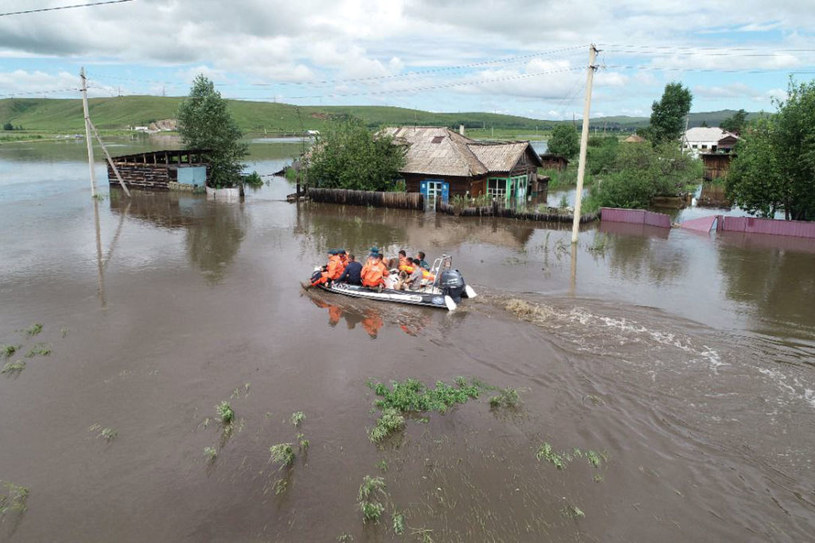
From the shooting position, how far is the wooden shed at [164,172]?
35.6 metres

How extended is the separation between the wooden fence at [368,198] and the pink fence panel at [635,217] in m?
10.2

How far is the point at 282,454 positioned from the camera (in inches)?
305

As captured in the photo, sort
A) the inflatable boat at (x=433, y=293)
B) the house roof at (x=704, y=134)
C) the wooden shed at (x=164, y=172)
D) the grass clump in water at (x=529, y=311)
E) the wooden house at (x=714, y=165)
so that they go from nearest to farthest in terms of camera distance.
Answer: the grass clump in water at (x=529, y=311) → the inflatable boat at (x=433, y=293) → the wooden shed at (x=164, y=172) → the wooden house at (x=714, y=165) → the house roof at (x=704, y=134)

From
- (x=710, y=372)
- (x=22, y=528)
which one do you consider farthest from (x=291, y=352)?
(x=710, y=372)

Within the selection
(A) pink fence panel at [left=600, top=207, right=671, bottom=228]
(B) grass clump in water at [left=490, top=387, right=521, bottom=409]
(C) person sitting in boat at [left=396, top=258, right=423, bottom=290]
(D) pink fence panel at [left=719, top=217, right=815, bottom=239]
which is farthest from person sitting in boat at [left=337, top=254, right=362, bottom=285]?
(D) pink fence panel at [left=719, top=217, right=815, bottom=239]

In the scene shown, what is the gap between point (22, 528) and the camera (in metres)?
6.45

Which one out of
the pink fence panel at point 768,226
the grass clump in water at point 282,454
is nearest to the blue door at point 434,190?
the pink fence panel at point 768,226

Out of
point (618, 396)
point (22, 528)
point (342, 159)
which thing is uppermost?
point (342, 159)

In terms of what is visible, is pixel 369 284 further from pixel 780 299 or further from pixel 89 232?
pixel 89 232

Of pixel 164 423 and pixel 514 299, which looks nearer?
pixel 164 423

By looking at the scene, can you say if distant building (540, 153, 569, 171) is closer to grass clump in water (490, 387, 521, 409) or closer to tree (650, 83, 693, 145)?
tree (650, 83, 693, 145)

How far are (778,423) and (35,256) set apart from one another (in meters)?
22.6

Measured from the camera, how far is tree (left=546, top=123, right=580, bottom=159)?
2306 inches

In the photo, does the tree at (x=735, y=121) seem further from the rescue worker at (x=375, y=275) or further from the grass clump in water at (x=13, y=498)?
the grass clump in water at (x=13, y=498)
